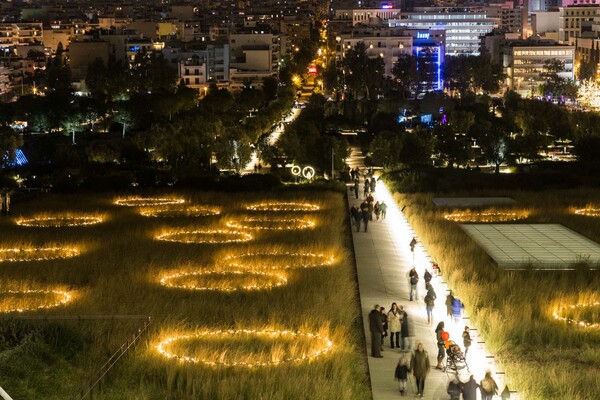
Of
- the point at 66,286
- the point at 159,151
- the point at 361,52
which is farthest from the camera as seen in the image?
the point at 361,52

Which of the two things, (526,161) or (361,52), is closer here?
(526,161)

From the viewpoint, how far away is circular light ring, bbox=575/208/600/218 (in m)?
48.2

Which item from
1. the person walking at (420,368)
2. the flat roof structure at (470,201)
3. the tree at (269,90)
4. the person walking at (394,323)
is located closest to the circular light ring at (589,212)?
the flat roof structure at (470,201)

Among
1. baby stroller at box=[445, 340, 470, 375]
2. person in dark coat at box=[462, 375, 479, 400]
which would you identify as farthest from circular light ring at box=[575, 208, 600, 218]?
person in dark coat at box=[462, 375, 479, 400]

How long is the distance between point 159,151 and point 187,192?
10484 mm

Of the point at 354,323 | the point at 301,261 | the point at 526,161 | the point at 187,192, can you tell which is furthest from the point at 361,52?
the point at 354,323

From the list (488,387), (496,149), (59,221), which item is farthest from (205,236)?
(496,149)

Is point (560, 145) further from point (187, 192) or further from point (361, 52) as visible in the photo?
point (361, 52)

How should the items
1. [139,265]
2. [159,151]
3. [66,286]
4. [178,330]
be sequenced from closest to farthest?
1. [178,330]
2. [66,286]
3. [139,265]
4. [159,151]

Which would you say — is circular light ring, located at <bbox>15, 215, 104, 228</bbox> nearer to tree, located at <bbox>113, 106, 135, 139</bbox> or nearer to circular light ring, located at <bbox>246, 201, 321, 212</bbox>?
circular light ring, located at <bbox>246, 201, 321, 212</bbox>

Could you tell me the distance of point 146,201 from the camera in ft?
176

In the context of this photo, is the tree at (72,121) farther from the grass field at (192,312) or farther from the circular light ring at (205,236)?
the circular light ring at (205,236)

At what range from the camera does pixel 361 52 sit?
431 ft

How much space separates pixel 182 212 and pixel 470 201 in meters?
12.2
